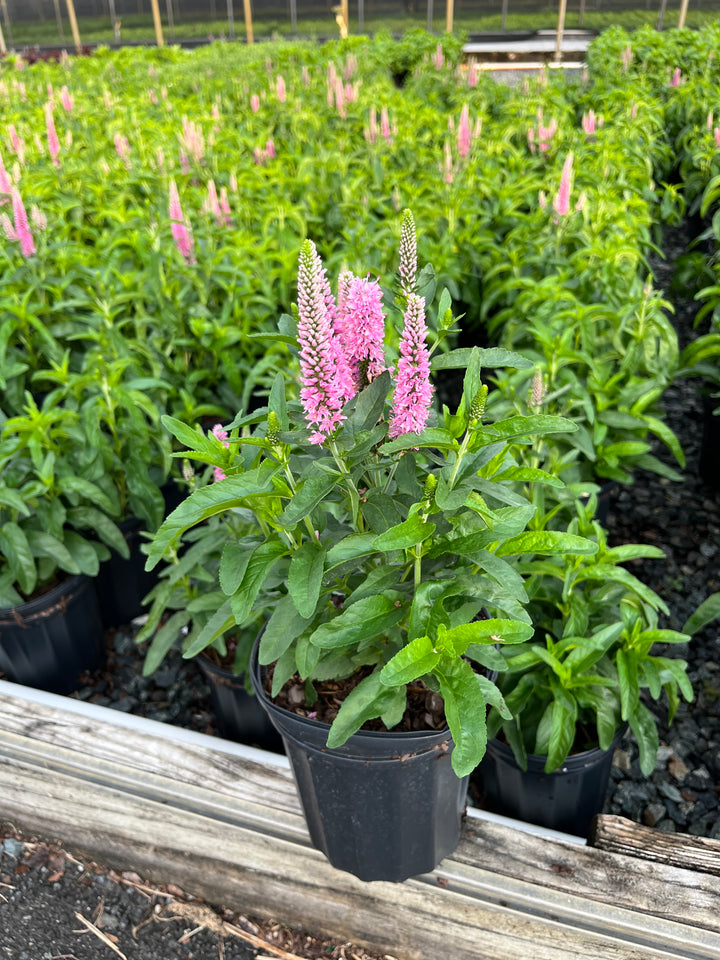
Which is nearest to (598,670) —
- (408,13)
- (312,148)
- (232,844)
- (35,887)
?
(232,844)

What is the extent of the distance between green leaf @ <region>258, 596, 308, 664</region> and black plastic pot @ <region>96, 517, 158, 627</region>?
1.55 m

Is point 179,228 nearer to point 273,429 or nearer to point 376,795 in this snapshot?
point 273,429

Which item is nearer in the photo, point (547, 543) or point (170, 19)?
point (547, 543)

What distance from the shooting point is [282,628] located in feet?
5.34

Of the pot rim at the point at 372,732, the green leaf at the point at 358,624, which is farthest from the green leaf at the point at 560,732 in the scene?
the green leaf at the point at 358,624

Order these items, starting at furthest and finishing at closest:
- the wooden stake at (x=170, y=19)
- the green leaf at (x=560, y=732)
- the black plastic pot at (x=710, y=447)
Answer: the wooden stake at (x=170, y=19) < the black plastic pot at (x=710, y=447) < the green leaf at (x=560, y=732)

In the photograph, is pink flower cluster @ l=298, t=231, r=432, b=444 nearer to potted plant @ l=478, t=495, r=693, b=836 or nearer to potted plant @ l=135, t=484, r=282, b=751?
potted plant @ l=135, t=484, r=282, b=751

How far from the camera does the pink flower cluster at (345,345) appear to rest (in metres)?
1.26

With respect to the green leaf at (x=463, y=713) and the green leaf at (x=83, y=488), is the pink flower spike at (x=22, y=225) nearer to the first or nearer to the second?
the green leaf at (x=83, y=488)

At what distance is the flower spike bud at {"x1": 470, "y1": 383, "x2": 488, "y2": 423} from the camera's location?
4.40 feet

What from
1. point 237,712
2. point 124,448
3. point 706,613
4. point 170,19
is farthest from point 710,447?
point 170,19

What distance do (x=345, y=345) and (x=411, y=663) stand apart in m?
0.57

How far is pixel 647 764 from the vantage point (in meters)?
2.09

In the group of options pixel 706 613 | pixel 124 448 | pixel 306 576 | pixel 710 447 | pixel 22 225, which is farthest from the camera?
pixel 710 447
